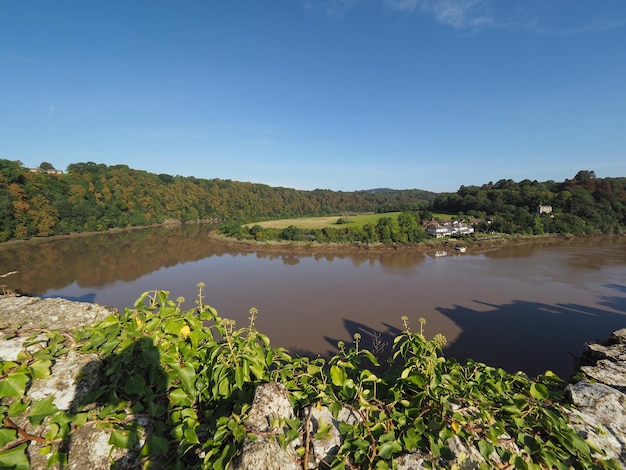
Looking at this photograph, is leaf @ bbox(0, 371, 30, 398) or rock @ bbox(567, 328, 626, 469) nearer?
leaf @ bbox(0, 371, 30, 398)

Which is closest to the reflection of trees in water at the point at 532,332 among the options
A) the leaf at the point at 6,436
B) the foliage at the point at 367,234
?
the leaf at the point at 6,436

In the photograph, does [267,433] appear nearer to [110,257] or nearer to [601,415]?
[601,415]

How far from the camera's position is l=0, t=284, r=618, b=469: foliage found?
134cm

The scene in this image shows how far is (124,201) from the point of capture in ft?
210

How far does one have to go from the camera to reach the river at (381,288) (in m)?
13.5

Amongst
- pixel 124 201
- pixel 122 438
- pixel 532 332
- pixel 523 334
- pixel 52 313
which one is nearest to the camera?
pixel 122 438

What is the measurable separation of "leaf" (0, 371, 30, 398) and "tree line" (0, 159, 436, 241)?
55759 mm

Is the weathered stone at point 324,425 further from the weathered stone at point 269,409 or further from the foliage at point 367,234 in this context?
the foliage at point 367,234

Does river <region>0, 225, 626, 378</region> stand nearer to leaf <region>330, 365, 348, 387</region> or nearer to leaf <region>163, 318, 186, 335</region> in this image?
leaf <region>330, 365, 348, 387</region>

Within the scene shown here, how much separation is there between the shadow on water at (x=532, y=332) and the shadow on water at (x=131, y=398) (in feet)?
40.8

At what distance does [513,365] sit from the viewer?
11086mm

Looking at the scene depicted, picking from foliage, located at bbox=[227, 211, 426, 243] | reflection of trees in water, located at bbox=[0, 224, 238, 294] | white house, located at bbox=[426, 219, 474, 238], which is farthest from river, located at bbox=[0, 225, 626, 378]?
white house, located at bbox=[426, 219, 474, 238]

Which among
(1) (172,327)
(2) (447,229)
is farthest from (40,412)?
(2) (447,229)

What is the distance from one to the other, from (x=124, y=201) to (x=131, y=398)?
76181 mm
